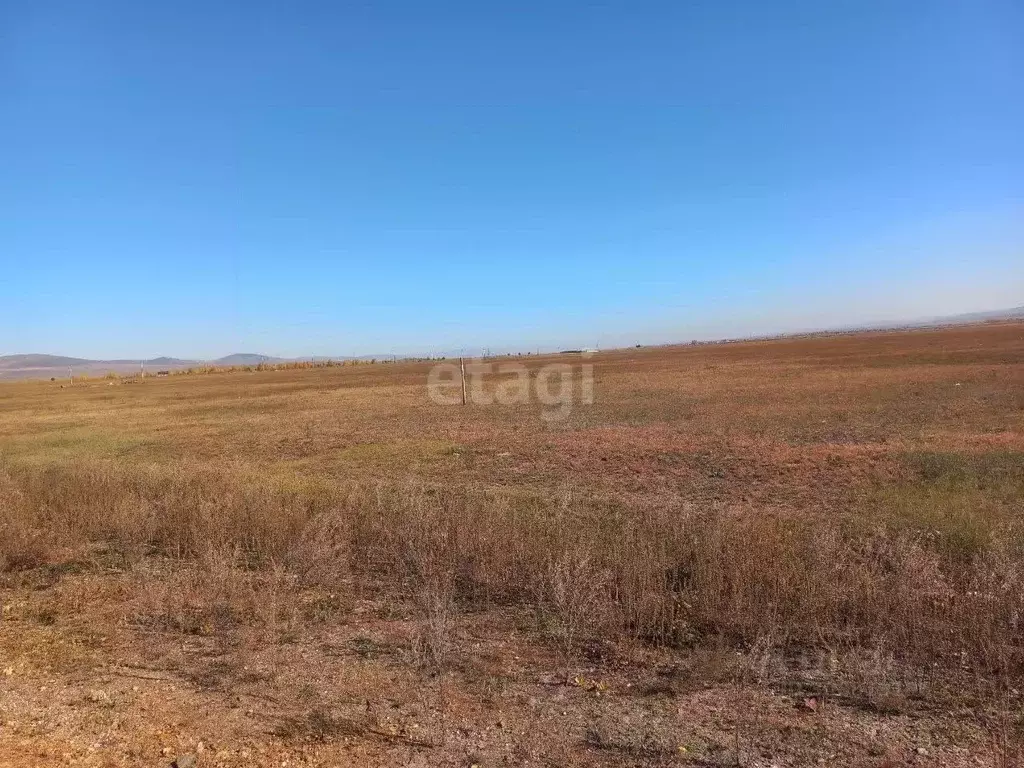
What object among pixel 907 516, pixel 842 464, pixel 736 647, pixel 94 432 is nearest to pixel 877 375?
pixel 842 464

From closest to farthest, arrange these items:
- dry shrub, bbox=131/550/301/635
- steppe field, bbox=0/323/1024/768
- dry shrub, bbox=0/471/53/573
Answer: steppe field, bbox=0/323/1024/768 → dry shrub, bbox=131/550/301/635 → dry shrub, bbox=0/471/53/573

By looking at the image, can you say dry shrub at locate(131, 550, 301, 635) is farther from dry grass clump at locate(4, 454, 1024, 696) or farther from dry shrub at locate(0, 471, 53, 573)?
dry shrub at locate(0, 471, 53, 573)

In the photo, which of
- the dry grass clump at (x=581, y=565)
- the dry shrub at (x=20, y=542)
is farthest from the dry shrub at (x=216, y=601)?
the dry shrub at (x=20, y=542)

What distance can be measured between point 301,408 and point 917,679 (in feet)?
97.2

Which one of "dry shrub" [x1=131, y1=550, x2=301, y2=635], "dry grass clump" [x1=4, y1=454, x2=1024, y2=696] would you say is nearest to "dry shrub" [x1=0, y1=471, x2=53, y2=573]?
"dry grass clump" [x1=4, y1=454, x2=1024, y2=696]

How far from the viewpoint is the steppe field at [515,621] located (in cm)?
338

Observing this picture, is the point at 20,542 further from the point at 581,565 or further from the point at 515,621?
the point at 581,565

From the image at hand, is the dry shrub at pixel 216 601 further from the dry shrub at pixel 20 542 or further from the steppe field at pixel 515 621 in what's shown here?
the dry shrub at pixel 20 542

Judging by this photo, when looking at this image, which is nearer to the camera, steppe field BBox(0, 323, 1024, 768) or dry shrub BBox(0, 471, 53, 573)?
steppe field BBox(0, 323, 1024, 768)

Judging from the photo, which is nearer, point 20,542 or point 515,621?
point 515,621

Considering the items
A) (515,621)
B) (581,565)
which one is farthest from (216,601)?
(581,565)

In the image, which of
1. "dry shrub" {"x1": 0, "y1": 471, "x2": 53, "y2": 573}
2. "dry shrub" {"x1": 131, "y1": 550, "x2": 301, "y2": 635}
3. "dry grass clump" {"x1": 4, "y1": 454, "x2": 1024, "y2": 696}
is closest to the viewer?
"dry grass clump" {"x1": 4, "y1": 454, "x2": 1024, "y2": 696}

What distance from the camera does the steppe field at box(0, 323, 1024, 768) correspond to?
3379 millimetres

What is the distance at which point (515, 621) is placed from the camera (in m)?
5.06
